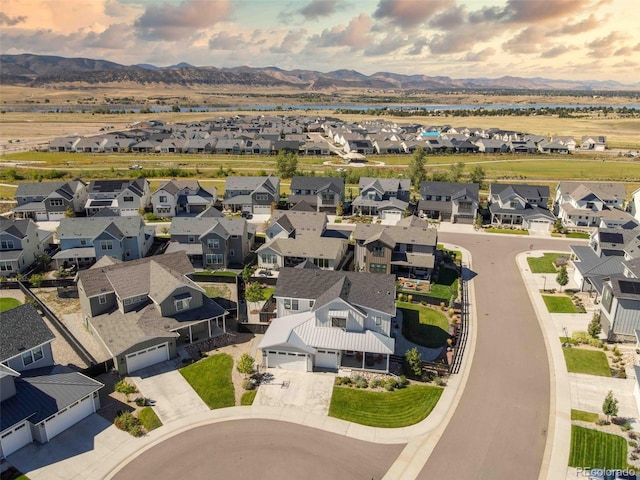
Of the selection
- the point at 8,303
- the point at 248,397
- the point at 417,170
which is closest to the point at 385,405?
the point at 248,397

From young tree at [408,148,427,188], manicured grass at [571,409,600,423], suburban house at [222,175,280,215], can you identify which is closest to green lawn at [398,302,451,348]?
manicured grass at [571,409,600,423]

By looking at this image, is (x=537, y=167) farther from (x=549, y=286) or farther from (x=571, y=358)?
(x=571, y=358)

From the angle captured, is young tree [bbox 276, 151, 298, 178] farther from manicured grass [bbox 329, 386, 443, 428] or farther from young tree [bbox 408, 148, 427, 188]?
manicured grass [bbox 329, 386, 443, 428]

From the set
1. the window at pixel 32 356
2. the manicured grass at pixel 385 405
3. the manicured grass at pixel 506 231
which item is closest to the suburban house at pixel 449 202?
the manicured grass at pixel 506 231

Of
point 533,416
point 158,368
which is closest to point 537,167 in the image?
point 533,416

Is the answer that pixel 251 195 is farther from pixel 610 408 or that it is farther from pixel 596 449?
pixel 596 449

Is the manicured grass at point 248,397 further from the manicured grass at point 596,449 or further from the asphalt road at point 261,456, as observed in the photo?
the manicured grass at point 596,449
